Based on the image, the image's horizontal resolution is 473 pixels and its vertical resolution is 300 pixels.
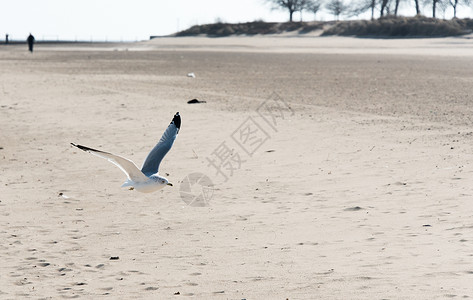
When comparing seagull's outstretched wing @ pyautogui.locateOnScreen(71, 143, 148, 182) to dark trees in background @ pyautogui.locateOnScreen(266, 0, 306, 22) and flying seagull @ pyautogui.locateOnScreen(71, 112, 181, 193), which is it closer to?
flying seagull @ pyautogui.locateOnScreen(71, 112, 181, 193)

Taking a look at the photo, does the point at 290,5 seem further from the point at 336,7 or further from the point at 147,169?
the point at 147,169

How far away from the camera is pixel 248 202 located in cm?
905

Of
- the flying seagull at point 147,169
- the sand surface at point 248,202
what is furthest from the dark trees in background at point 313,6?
the flying seagull at point 147,169

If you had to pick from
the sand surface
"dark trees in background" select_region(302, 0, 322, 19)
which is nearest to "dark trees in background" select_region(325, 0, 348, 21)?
"dark trees in background" select_region(302, 0, 322, 19)

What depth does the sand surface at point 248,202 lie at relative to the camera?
20.2 feet

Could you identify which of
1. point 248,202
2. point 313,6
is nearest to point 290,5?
point 313,6

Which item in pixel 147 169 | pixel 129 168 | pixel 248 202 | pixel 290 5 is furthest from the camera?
pixel 290 5

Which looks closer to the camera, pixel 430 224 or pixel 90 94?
pixel 430 224

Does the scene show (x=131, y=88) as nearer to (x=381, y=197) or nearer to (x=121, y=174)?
(x=121, y=174)

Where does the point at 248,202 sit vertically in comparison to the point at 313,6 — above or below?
below

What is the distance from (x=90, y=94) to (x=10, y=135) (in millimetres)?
6529

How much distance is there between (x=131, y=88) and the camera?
22.6 m

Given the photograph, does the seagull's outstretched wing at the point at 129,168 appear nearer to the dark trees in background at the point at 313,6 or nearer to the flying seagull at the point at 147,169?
the flying seagull at the point at 147,169

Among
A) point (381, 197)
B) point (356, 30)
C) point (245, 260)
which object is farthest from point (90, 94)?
point (356, 30)
